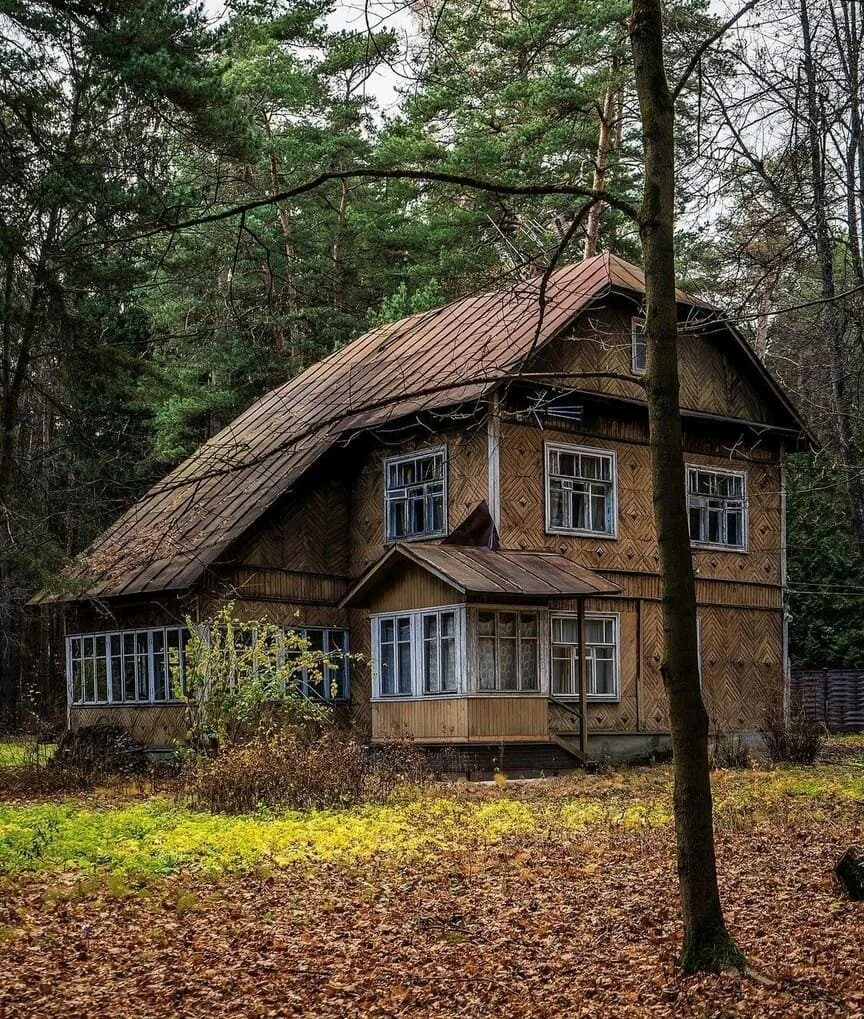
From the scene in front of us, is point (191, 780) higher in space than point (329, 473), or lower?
lower

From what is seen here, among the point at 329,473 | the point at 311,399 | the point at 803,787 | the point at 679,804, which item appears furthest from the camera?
the point at 311,399

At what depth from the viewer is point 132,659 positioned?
24.5m

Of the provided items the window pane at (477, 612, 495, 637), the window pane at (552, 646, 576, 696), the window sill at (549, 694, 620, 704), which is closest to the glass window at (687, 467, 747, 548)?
the window sill at (549, 694, 620, 704)

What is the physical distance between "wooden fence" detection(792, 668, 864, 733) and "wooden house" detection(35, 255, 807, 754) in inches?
369

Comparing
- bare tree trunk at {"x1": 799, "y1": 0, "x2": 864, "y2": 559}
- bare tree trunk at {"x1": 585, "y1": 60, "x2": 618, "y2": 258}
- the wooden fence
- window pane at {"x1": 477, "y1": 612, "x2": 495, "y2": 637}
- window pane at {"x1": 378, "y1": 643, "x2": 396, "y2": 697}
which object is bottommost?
the wooden fence

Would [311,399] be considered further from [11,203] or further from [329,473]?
[11,203]

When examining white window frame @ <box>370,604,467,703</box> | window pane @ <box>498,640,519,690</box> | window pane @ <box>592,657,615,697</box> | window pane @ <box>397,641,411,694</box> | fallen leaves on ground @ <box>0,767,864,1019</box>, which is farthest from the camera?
window pane @ <box>592,657,615,697</box>

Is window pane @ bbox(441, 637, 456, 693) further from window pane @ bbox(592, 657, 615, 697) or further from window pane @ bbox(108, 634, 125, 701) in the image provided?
window pane @ bbox(108, 634, 125, 701)

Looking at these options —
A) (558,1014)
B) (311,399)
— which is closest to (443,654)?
(311,399)

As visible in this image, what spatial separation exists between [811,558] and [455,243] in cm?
1282

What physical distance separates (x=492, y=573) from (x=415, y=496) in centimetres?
361

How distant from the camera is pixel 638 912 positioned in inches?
372

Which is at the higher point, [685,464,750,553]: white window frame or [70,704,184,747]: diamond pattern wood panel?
[685,464,750,553]: white window frame

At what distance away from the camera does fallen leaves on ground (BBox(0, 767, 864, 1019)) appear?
744cm
